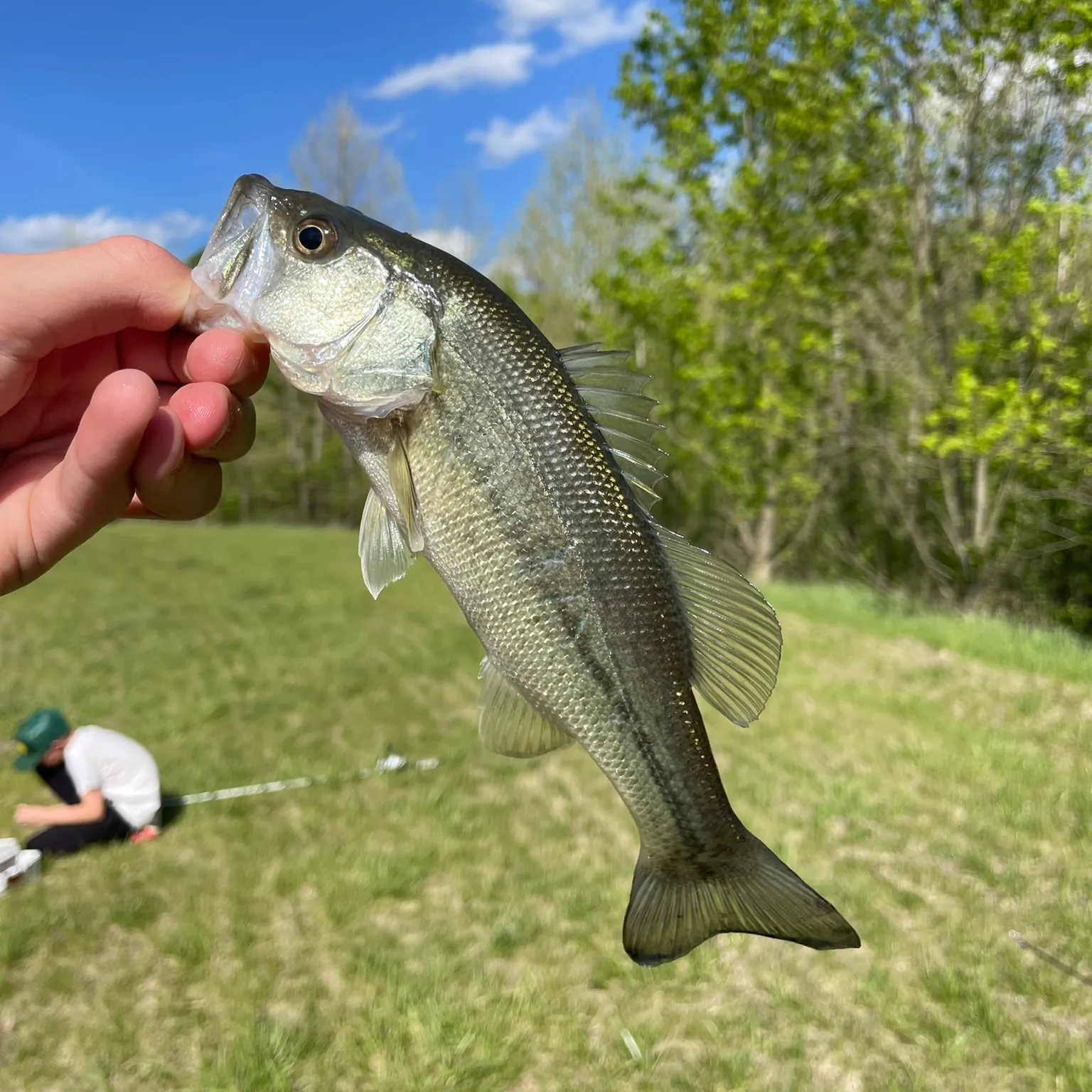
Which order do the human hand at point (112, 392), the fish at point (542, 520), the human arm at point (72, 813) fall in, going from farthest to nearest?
the human arm at point (72, 813), the human hand at point (112, 392), the fish at point (542, 520)

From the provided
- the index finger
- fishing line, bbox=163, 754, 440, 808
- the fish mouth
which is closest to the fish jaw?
the fish mouth

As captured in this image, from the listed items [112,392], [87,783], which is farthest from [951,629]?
[112,392]

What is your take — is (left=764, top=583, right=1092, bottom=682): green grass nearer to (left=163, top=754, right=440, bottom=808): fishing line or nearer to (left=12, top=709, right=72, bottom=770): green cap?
(left=163, top=754, right=440, bottom=808): fishing line

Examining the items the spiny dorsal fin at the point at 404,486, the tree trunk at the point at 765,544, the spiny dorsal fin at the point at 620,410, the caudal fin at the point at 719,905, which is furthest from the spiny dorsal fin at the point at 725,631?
the tree trunk at the point at 765,544

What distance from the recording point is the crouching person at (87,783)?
5.02 m

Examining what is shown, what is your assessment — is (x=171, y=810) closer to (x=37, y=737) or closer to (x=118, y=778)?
Answer: (x=118, y=778)

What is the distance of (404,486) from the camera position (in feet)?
5.48

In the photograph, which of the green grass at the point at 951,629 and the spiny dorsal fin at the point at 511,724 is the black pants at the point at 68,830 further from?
the green grass at the point at 951,629

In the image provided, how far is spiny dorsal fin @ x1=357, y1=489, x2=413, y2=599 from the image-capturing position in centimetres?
177

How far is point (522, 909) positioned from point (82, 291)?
3907 millimetres

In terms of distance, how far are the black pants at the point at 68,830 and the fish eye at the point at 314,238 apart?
4.68 meters

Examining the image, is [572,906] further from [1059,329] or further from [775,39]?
[775,39]

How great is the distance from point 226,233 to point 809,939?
1865 millimetres

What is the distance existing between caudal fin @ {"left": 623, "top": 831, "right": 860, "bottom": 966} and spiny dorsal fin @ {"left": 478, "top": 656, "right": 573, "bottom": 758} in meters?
0.35
